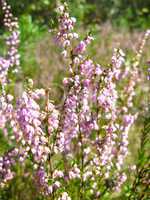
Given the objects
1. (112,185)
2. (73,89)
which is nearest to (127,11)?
(112,185)

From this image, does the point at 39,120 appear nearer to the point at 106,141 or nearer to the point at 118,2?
the point at 106,141

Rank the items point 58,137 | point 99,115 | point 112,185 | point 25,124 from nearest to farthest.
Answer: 1. point 25,124
2. point 58,137
3. point 99,115
4. point 112,185

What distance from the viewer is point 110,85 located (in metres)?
3.56

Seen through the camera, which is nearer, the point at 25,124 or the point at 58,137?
the point at 25,124

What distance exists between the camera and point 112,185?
463cm

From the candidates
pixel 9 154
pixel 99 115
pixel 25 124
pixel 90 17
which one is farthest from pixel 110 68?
pixel 90 17

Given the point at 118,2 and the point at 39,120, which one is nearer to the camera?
the point at 39,120

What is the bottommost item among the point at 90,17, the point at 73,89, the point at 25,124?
the point at 25,124

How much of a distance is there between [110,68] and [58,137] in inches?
22.2

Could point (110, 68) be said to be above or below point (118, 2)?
below

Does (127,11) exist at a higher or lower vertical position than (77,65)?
higher

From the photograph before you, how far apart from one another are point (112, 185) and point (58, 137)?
4.39 feet

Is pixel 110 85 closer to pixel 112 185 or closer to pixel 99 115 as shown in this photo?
pixel 99 115

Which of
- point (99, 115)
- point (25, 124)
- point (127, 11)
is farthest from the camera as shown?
point (127, 11)
